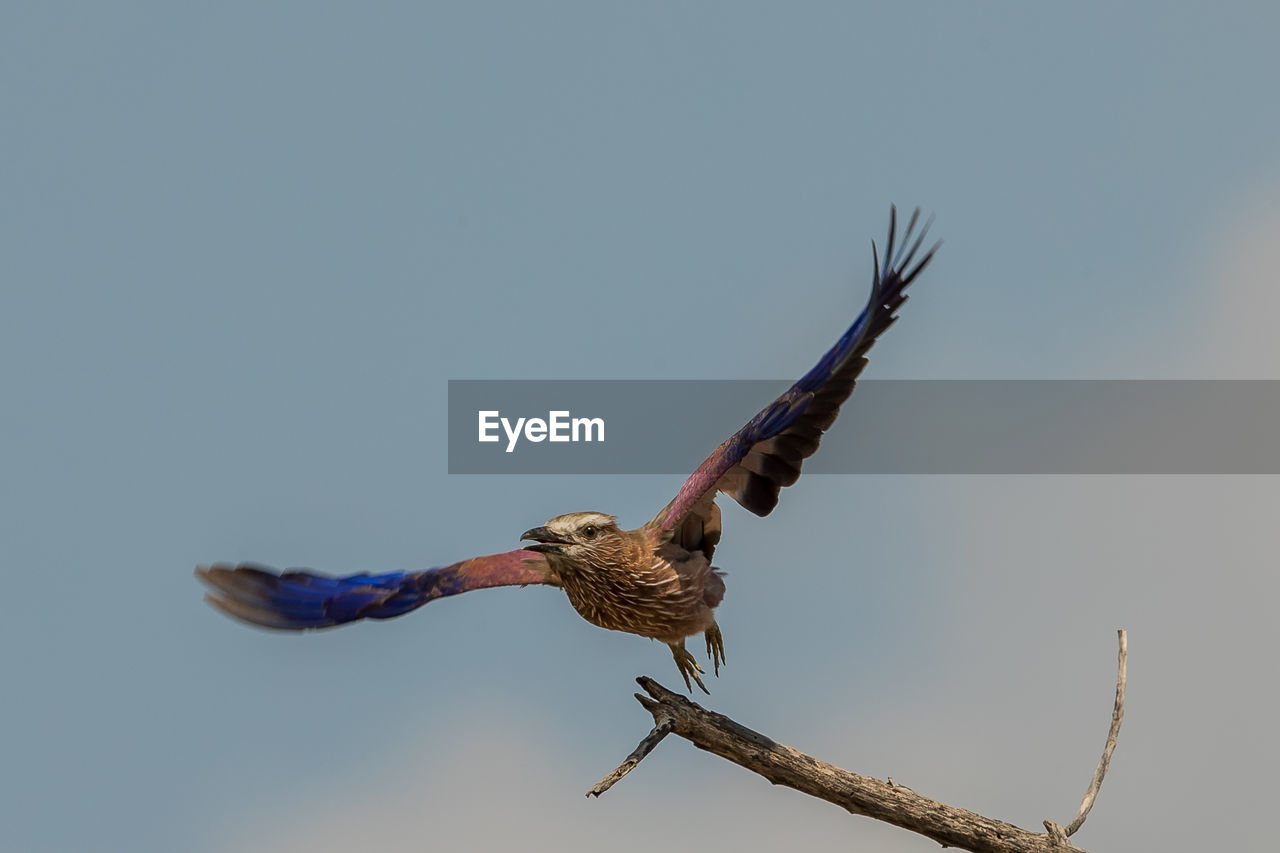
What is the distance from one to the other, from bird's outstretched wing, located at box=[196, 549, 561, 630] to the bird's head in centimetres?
51

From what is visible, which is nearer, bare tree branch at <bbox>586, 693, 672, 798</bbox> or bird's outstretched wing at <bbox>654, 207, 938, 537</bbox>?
bare tree branch at <bbox>586, 693, 672, 798</bbox>

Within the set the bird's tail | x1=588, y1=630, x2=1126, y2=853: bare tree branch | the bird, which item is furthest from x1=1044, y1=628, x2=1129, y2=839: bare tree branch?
the bird's tail

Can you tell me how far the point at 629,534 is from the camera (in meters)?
9.35

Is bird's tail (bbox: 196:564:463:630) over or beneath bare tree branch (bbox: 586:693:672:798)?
over

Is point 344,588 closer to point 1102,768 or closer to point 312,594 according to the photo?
point 312,594

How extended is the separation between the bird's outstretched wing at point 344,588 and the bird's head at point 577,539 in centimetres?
51

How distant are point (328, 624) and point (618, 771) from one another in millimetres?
3012

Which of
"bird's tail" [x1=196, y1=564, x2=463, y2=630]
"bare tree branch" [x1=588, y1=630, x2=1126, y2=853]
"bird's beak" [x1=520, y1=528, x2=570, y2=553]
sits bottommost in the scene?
"bare tree branch" [x1=588, y1=630, x2=1126, y2=853]

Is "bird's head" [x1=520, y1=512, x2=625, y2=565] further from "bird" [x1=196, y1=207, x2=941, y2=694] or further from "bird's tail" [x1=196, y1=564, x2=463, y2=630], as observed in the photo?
"bird's tail" [x1=196, y1=564, x2=463, y2=630]

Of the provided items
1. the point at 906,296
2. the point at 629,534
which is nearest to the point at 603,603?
the point at 629,534

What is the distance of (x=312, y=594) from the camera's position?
10.3 m

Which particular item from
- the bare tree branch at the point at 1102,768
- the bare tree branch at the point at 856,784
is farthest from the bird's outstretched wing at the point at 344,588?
the bare tree branch at the point at 1102,768

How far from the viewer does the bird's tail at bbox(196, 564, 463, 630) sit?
993 centimetres

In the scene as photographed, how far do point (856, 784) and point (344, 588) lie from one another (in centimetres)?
401
